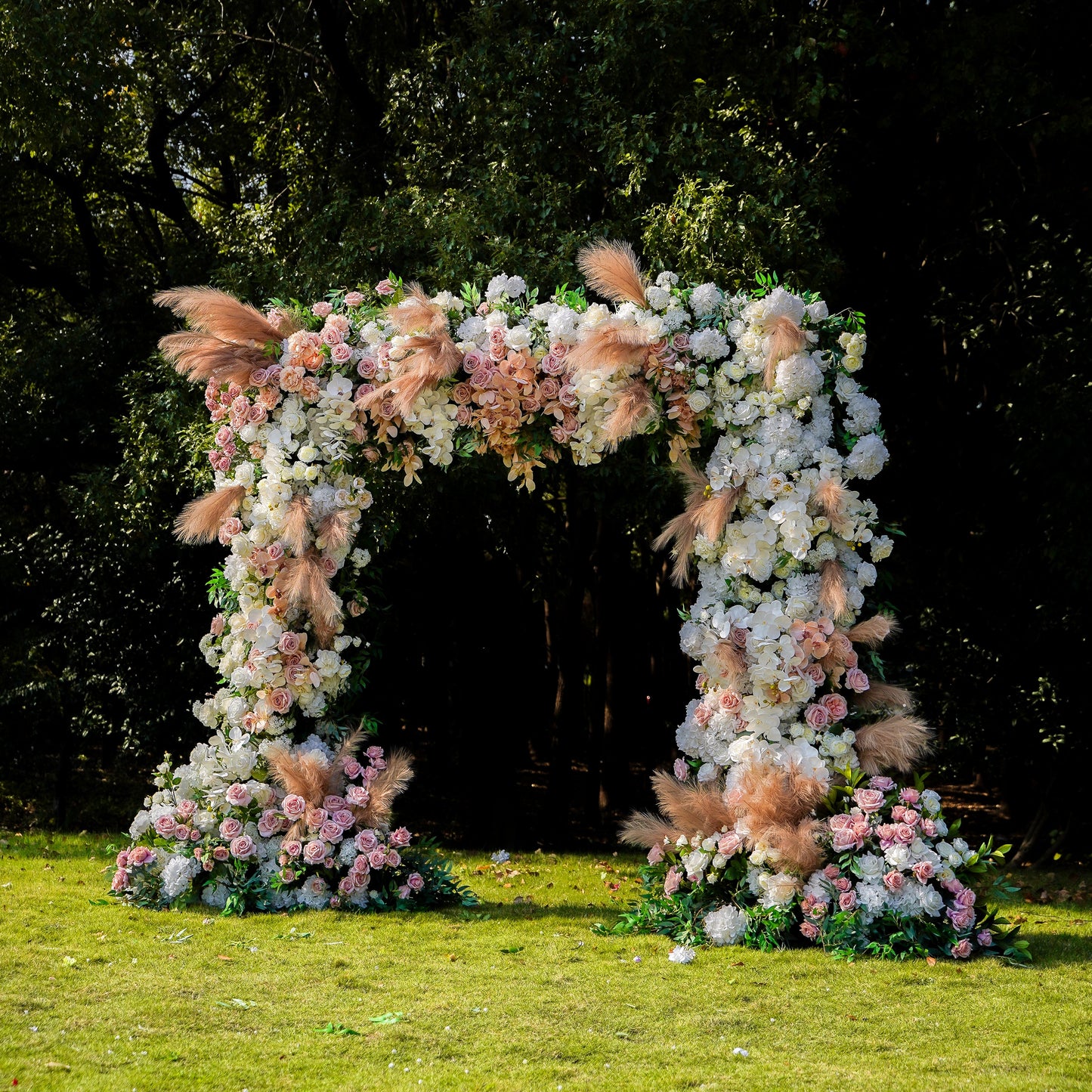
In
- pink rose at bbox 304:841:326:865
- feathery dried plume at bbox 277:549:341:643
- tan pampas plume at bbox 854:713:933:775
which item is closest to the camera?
tan pampas plume at bbox 854:713:933:775

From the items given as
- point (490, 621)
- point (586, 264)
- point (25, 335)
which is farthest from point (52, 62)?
point (490, 621)

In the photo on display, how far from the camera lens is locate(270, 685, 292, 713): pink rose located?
6.17 m

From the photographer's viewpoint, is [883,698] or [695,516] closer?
[883,698]

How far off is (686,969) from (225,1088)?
85.4 inches

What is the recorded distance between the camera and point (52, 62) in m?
8.16

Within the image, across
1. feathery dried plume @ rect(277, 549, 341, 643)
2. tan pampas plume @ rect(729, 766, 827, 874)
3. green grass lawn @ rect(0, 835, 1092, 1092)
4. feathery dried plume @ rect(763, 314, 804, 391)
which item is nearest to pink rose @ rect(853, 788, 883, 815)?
tan pampas plume @ rect(729, 766, 827, 874)

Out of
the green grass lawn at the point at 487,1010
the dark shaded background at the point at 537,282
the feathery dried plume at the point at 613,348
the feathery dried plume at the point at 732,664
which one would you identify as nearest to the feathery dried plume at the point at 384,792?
the green grass lawn at the point at 487,1010

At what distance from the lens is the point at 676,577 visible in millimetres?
5695

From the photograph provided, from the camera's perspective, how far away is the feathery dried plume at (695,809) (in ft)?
18.2

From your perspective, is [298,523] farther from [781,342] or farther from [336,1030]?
[336,1030]

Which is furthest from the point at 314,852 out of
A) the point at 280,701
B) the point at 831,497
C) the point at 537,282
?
the point at 537,282

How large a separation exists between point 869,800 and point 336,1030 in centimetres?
250

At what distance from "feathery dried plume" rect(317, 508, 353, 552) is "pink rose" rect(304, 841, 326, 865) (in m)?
1.50

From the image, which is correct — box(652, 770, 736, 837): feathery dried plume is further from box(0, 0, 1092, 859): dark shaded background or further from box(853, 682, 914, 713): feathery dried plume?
box(0, 0, 1092, 859): dark shaded background
